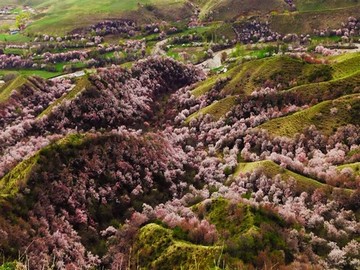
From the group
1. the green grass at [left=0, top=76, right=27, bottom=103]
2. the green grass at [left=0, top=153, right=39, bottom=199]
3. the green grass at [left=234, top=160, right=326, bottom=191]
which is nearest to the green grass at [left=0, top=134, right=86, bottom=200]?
the green grass at [left=0, top=153, right=39, bottom=199]

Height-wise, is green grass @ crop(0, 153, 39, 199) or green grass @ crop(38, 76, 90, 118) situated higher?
green grass @ crop(0, 153, 39, 199)

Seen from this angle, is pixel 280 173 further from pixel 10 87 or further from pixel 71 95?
pixel 10 87

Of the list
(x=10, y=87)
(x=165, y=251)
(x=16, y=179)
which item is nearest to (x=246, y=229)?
(x=165, y=251)

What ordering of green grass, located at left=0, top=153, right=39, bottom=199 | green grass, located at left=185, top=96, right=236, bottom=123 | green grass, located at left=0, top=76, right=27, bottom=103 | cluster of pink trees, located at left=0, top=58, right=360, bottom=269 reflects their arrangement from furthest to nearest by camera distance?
green grass, located at left=0, top=76, right=27, bottom=103 → green grass, located at left=185, top=96, right=236, bottom=123 → green grass, located at left=0, top=153, right=39, bottom=199 → cluster of pink trees, located at left=0, top=58, right=360, bottom=269

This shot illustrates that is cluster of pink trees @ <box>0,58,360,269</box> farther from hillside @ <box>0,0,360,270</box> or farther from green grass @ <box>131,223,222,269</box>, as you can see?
green grass @ <box>131,223,222,269</box>

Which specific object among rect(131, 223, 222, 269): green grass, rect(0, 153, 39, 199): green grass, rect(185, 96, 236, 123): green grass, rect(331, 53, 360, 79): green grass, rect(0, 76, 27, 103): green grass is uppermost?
rect(0, 153, 39, 199): green grass

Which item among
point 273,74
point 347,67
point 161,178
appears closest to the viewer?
point 161,178

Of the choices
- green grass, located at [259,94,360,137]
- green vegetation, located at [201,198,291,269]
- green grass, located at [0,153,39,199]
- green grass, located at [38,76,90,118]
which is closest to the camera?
green vegetation, located at [201,198,291,269]
